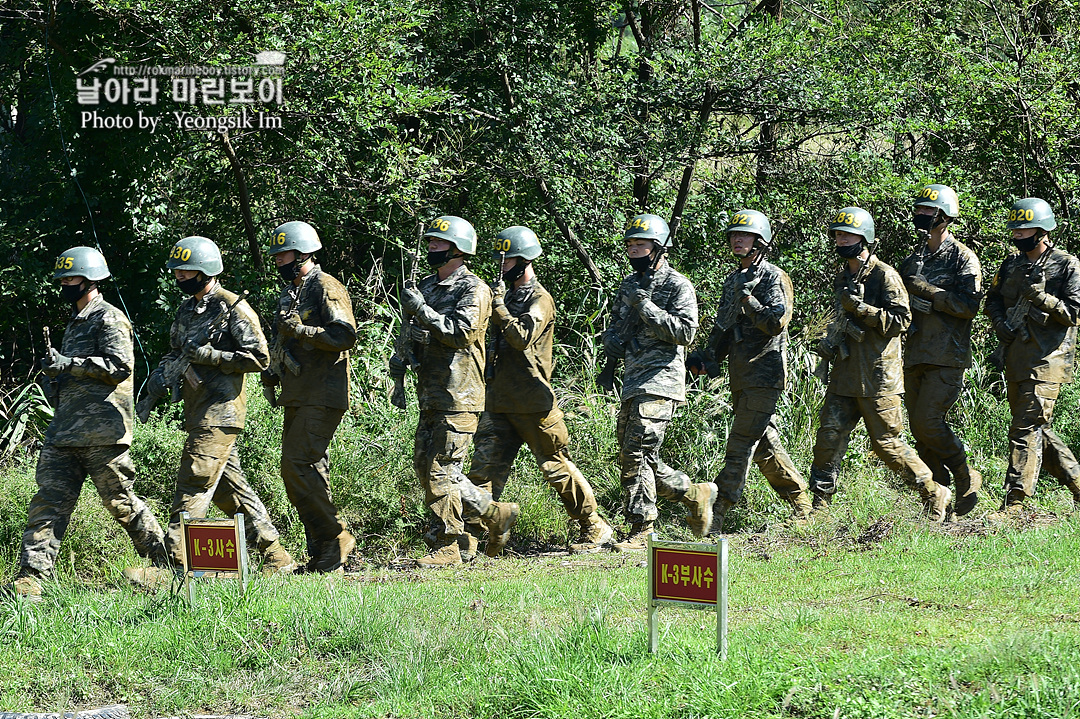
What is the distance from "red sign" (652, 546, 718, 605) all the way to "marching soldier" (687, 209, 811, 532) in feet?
12.9

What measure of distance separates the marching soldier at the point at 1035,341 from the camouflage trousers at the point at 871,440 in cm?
77

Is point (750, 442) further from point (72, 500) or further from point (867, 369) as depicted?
point (72, 500)

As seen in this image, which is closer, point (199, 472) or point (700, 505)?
point (199, 472)

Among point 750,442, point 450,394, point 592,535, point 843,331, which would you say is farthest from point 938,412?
point 450,394

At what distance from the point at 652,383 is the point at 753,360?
835mm

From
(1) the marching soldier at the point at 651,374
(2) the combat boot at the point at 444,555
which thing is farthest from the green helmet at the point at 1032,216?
(2) the combat boot at the point at 444,555

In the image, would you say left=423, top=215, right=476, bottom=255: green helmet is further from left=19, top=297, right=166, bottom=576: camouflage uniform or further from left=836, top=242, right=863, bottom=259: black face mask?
left=836, top=242, right=863, bottom=259: black face mask

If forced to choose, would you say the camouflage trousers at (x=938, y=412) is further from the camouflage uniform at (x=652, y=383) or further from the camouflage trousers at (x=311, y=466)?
the camouflage trousers at (x=311, y=466)

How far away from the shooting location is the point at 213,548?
6.35 m

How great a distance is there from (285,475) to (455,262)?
195 cm

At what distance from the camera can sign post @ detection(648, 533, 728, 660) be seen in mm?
5164

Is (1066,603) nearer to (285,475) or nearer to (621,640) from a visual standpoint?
(621,640)

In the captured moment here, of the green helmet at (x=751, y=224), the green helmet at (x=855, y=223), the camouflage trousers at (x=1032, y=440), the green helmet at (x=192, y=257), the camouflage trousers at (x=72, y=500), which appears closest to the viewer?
the camouflage trousers at (x=72, y=500)

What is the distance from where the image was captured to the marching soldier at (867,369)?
918 cm
